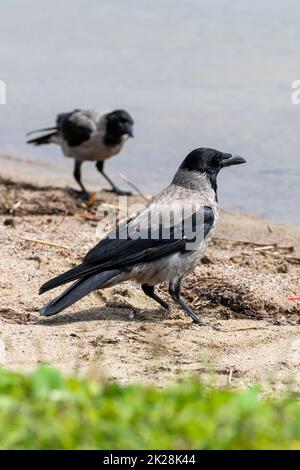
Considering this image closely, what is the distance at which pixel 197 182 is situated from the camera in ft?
25.5

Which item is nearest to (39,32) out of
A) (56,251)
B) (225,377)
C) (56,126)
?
(56,126)

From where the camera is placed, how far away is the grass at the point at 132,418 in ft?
12.3

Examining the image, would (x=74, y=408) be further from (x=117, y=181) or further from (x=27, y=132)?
(x=27, y=132)

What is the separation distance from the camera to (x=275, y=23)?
1562 cm

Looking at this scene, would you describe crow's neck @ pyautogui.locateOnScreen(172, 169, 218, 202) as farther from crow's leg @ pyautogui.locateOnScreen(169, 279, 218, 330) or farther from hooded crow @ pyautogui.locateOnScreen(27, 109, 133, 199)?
hooded crow @ pyautogui.locateOnScreen(27, 109, 133, 199)

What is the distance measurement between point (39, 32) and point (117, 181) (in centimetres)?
571

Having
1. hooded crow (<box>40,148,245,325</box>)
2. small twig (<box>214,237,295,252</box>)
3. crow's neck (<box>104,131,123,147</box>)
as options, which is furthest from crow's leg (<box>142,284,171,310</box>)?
crow's neck (<box>104,131,123,147</box>)

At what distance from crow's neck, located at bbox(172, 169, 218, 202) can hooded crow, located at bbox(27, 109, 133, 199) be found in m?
4.69

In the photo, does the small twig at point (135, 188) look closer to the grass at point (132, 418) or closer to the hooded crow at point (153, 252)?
the hooded crow at point (153, 252)

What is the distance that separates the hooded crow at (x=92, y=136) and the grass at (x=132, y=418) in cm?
845

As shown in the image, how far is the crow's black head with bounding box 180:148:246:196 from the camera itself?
7832 mm

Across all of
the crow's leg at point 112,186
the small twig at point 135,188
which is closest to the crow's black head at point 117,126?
the crow's leg at point 112,186

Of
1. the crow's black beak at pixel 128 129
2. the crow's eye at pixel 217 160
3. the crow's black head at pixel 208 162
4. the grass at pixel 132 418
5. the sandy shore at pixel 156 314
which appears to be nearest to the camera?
the grass at pixel 132 418

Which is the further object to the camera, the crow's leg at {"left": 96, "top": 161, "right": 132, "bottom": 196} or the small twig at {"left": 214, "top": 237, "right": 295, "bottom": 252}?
the crow's leg at {"left": 96, "top": 161, "right": 132, "bottom": 196}
